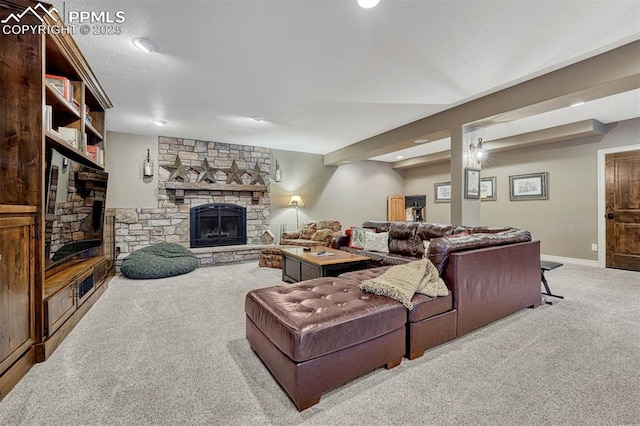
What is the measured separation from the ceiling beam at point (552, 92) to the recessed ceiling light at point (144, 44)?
12.1ft

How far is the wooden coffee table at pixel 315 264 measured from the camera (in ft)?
11.0

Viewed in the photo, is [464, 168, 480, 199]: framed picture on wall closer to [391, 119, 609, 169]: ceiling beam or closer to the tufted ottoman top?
[391, 119, 609, 169]: ceiling beam

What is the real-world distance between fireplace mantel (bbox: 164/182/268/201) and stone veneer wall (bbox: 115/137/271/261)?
10 centimetres

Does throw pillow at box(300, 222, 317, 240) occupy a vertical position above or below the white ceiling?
below

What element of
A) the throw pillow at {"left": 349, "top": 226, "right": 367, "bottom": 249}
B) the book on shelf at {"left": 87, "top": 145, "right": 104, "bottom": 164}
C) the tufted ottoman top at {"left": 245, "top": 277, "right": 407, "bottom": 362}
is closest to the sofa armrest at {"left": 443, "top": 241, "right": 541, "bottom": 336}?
the tufted ottoman top at {"left": 245, "top": 277, "right": 407, "bottom": 362}

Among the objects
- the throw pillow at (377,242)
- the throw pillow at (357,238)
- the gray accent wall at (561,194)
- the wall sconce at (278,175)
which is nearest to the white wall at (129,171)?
the wall sconce at (278,175)

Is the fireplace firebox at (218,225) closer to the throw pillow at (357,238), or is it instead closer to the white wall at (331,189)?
the white wall at (331,189)

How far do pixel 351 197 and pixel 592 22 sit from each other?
588 centimetres

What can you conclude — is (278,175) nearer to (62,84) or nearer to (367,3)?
(62,84)

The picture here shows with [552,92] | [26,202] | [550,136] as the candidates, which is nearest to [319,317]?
[26,202]

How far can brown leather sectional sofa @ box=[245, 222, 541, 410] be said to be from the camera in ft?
5.06

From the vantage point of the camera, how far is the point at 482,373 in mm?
1829

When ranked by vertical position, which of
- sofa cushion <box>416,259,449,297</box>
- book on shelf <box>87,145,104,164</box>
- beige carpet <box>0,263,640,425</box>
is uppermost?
book on shelf <box>87,145,104,164</box>

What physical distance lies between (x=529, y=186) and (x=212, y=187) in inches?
260
